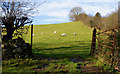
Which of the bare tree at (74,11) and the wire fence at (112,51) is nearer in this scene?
the wire fence at (112,51)

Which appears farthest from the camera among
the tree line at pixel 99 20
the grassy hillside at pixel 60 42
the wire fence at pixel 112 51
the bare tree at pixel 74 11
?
the bare tree at pixel 74 11

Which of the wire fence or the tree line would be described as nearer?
the wire fence

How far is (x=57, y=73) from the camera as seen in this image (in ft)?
22.3

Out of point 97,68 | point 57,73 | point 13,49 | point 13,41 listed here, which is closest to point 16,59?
point 13,49

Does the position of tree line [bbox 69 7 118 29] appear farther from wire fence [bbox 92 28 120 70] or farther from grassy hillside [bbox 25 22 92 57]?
wire fence [bbox 92 28 120 70]

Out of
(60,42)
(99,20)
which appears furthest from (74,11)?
(60,42)

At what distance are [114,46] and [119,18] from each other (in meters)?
30.8

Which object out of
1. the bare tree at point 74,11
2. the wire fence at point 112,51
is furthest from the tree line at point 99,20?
the wire fence at point 112,51

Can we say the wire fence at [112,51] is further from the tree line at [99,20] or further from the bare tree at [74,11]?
the bare tree at [74,11]

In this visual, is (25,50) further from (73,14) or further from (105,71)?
(73,14)

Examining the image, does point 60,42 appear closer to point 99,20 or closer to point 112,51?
point 112,51

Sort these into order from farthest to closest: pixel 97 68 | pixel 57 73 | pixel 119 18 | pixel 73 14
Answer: pixel 73 14 < pixel 119 18 < pixel 97 68 < pixel 57 73

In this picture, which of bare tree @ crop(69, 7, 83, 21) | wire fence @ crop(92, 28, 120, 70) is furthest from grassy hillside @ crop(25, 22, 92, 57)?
bare tree @ crop(69, 7, 83, 21)

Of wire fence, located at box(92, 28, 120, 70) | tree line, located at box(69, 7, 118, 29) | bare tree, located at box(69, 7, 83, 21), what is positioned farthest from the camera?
bare tree, located at box(69, 7, 83, 21)
